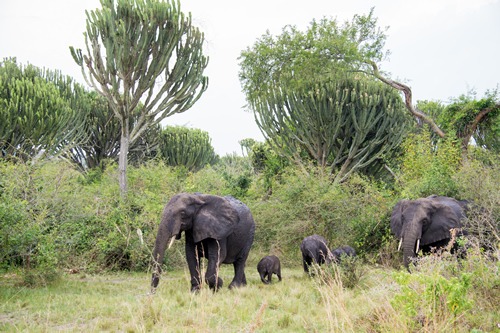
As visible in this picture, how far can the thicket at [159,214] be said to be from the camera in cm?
913

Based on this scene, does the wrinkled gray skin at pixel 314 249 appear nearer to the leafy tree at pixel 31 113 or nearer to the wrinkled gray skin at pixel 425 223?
the wrinkled gray skin at pixel 425 223

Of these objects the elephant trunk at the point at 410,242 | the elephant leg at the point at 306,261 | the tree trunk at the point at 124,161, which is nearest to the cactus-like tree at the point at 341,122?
the tree trunk at the point at 124,161

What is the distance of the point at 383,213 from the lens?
1256cm

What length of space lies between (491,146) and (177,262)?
17.1 meters

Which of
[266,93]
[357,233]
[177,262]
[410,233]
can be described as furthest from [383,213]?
[266,93]

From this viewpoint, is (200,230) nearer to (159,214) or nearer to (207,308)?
(207,308)

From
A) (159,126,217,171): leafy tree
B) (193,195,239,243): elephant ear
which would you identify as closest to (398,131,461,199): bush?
(193,195,239,243): elephant ear

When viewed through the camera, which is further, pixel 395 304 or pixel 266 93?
pixel 266 93

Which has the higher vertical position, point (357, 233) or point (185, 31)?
point (185, 31)

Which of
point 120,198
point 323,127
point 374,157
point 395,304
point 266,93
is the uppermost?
point 266,93

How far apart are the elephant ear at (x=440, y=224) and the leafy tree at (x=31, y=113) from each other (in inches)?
556

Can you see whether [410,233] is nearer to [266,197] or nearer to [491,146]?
[266,197]

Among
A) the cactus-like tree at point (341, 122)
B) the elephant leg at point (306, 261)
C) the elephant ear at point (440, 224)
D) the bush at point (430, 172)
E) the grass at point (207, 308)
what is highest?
the cactus-like tree at point (341, 122)

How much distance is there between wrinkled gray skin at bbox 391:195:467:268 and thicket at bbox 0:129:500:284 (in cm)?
54
